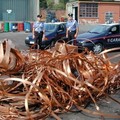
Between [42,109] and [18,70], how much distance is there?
159 centimetres

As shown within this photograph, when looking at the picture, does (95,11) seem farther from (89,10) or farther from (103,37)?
(103,37)

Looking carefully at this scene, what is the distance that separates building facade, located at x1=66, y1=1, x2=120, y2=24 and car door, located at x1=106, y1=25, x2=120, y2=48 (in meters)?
52.0

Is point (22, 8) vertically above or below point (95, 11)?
above

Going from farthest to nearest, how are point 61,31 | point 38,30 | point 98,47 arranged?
1. point 61,31
2. point 98,47
3. point 38,30

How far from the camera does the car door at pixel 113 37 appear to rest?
18812 millimetres

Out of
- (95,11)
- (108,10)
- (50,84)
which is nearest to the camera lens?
(50,84)

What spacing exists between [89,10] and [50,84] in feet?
220

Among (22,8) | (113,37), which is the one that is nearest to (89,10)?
(22,8)

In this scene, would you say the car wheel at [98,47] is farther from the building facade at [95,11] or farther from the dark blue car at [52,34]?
the building facade at [95,11]

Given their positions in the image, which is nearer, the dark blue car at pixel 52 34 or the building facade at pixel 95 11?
the dark blue car at pixel 52 34

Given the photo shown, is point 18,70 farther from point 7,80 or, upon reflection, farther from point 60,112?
point 60,112

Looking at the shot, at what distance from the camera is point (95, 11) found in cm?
7281

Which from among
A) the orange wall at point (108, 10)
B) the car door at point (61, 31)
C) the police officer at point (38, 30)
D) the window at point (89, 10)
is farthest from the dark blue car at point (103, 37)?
the orange wall at point (108, 10)

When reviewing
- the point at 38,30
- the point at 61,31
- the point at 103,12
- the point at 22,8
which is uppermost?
the point at 22,8
